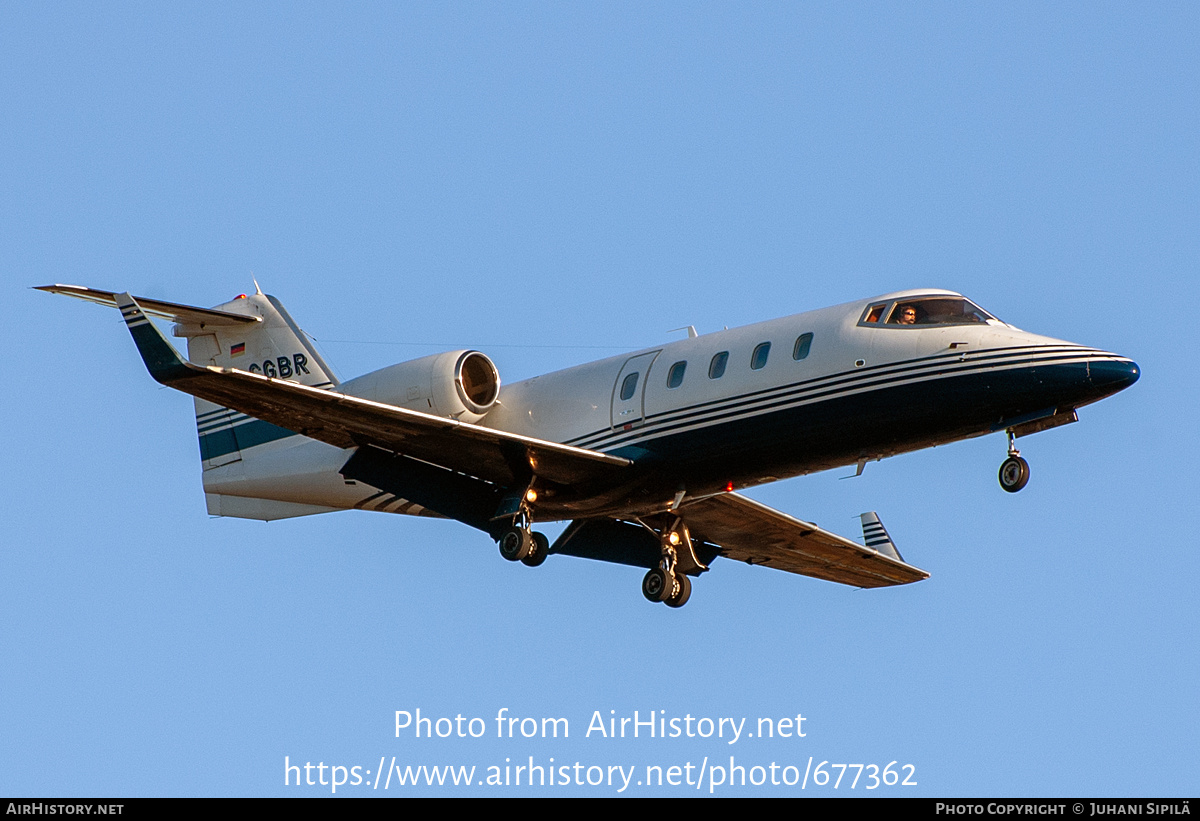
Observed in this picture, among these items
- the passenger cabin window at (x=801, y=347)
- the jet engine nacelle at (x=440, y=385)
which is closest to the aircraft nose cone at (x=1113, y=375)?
the passenger cabin window at (x=801, y=347)

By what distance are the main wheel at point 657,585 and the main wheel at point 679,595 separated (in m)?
0.10

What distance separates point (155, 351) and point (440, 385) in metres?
4.18

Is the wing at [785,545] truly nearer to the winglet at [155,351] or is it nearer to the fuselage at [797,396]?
the fuselage at [797,396]

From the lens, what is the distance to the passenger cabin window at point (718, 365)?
2248cm

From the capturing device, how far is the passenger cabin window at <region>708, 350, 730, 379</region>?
22481 millimetres

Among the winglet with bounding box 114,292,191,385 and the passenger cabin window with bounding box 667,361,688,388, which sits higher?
the passenger cabin window with bounding box 667,361,688,388

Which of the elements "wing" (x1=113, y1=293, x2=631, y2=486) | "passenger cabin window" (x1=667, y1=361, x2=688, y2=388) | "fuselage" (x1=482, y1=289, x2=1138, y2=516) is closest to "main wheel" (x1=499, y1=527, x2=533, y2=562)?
"wing" (x1=113, y1=293, x2=631, y2=486)

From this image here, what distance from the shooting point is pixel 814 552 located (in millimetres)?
27219

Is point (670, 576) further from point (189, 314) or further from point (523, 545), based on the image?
point (189, 314)

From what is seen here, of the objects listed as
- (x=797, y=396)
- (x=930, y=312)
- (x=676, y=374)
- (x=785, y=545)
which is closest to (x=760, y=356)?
(x=797, y=396)

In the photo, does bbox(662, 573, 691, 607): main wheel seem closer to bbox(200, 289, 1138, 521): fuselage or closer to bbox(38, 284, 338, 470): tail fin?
bbox(200, 289, 1138, 521): fuselage

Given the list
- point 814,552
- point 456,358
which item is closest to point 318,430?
point 456,358

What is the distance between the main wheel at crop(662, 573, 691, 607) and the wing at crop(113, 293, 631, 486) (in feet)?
10.2

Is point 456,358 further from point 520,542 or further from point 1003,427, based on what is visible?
point 1003,427
